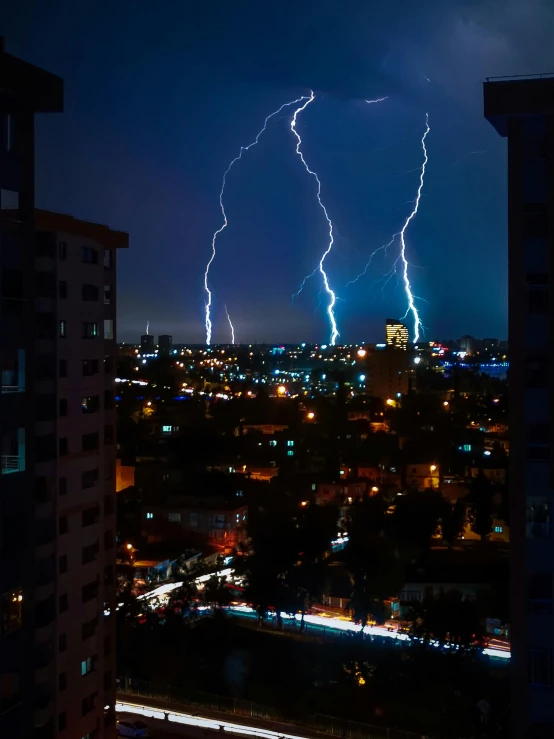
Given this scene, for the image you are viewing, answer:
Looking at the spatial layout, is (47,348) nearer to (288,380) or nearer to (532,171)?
(532,171)

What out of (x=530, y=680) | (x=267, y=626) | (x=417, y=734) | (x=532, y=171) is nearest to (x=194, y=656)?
(x=267, y=626)

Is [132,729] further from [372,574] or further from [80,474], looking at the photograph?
[372,574]

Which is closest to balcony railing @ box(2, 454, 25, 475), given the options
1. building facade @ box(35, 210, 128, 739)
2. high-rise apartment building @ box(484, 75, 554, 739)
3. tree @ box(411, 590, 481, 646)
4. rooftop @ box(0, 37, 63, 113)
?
rooftop @ box(0, 37, 63, 113)

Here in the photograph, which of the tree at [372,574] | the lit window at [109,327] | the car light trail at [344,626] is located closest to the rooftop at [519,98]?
the lit window at [109,327]

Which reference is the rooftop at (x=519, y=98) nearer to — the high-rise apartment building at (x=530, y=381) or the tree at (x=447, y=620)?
the high-rise apartment building at (x=530, y=381)

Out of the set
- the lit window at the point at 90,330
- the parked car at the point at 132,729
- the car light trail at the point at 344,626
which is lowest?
the car light trail at the point at 344,626

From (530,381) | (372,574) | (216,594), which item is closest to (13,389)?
(530,381)
